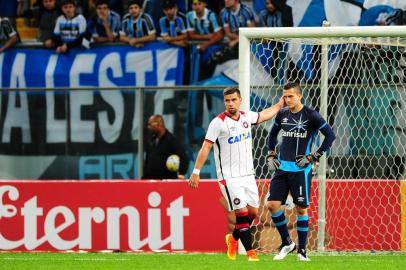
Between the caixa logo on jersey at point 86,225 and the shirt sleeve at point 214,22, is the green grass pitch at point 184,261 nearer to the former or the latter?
the caixa logo on jersey at point 86,225

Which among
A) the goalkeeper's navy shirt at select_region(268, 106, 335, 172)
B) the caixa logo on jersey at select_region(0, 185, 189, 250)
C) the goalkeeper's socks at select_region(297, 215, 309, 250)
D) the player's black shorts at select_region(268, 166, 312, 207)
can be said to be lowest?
the caixa logo on jersey at select_region(0, 185, 189, 250)

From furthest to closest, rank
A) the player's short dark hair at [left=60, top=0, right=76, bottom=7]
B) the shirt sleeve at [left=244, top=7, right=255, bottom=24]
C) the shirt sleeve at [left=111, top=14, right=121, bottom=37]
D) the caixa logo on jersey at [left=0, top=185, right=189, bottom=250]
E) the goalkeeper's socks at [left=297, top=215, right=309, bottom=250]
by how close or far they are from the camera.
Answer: the player's short dark hair at [left=60, top=0, right=76, bottom=7] < the shirt sleeve at [left=111, top=14, right=121, bottom=37] < the shirt sleeve at [left=244, top=7, right=255, bottom=24] < the caixa logo on jersey at [left=0, top=185, right=189, bottom=250] < the goalkeeper's socks at [left=297, top=215, right=309, bottom=250]

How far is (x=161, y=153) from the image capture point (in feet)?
51.5

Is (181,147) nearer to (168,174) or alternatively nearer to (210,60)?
(168,174)

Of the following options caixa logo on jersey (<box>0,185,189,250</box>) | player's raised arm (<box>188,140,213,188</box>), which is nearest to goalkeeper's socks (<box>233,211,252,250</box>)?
player's raised arm (<box>188,140,213,188</box>)

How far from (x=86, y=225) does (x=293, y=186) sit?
3450mm

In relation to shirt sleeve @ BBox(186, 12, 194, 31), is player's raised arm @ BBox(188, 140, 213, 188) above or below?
below

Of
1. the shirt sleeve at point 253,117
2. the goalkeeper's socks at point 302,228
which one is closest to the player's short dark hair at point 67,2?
the shirt sleeve at point 253,117

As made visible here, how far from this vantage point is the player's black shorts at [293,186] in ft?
40.2

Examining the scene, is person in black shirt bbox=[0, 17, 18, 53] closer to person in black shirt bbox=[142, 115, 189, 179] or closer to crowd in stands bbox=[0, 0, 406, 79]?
crowd in stands bbox=[0, 0, 406, 79]

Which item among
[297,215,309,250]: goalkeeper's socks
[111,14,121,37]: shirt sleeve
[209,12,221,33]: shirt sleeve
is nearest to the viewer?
[297,215,309,250]: goalkeeper's socks

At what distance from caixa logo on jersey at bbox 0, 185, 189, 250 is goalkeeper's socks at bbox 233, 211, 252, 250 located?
2640mm

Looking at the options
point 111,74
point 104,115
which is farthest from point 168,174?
point 111,74

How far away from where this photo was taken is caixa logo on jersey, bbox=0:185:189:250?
1452 centimetres
